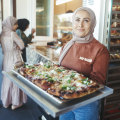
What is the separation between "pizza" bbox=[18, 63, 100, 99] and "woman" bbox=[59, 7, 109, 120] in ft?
0.32

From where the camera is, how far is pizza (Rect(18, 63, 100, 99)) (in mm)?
1148

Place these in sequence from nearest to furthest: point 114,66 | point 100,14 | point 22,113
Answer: point 100,14 → point 114,66 → point 22,113

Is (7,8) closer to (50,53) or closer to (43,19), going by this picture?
(43,19)

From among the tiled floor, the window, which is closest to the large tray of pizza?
the tiled floor

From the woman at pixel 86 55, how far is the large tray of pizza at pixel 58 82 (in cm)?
10

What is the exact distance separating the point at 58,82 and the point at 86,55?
13.8 inches

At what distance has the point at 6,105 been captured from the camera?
2959 millimetres

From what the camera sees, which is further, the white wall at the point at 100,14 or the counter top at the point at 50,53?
the counter top at the point at 50,53

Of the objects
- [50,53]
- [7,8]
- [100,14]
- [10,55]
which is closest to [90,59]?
[100,14]

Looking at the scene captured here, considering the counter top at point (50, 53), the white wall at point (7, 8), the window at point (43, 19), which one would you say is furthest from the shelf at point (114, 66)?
the white wall at point (7, 8)

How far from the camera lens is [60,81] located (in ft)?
4.46

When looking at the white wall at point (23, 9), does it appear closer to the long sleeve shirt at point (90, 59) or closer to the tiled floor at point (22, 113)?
the tiled floor at point (22, 113)

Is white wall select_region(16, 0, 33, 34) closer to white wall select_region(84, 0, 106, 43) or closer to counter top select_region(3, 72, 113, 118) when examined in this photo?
white wall select_region(84, 0, 106, 43)

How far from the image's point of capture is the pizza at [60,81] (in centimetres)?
115
